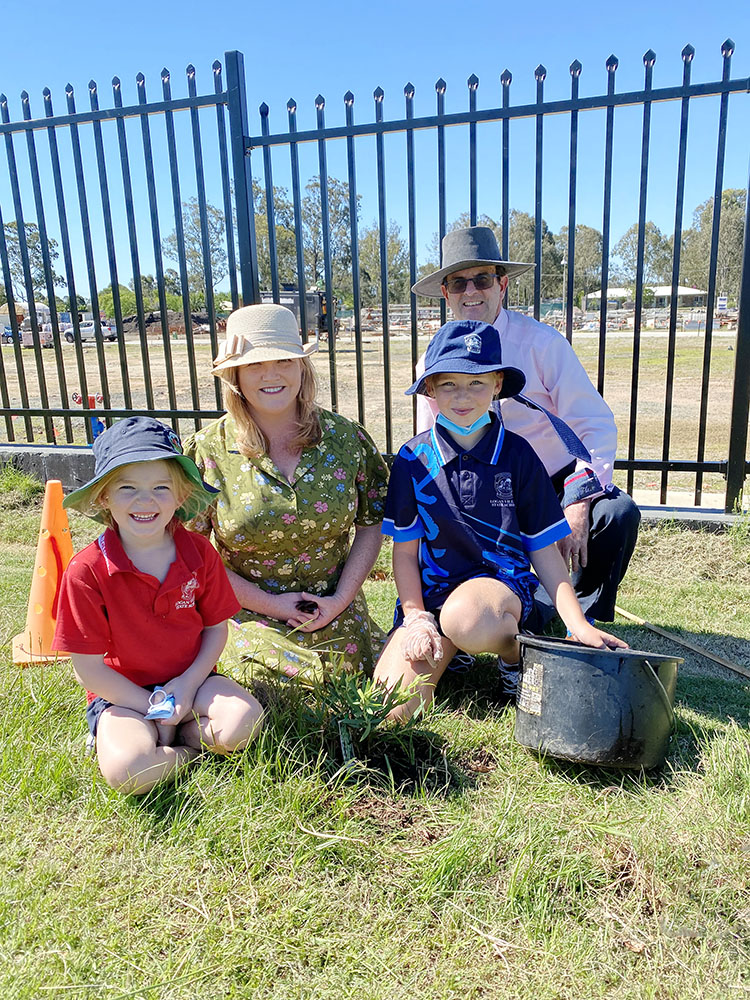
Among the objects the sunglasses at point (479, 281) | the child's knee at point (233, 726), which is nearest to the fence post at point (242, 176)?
the sunglasses at point (479, 281)

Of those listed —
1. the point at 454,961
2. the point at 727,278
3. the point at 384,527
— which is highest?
the point at 727,278

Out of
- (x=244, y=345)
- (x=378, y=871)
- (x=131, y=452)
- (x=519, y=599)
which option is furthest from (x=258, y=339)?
(x=378, y=871)

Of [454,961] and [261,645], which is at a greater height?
[261,645]

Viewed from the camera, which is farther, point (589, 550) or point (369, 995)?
point (589, 550)

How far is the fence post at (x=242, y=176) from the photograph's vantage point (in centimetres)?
542

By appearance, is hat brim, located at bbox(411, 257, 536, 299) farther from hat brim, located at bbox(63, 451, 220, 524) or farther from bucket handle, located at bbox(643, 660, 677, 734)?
bucket handle, located at bbox(643, 660, 677, 734)

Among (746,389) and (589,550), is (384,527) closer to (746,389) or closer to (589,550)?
(589,550)

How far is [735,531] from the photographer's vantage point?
472cm

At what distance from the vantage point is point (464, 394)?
2.77 metres

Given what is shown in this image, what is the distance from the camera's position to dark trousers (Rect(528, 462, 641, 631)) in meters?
3.25

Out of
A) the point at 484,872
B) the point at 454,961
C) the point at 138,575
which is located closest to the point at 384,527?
the point at 138,575

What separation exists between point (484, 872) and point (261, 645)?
119 centimetres

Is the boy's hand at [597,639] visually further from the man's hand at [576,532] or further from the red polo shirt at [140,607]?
the red polo shirt at [140,607]

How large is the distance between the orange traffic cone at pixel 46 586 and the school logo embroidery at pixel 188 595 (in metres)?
1.16
